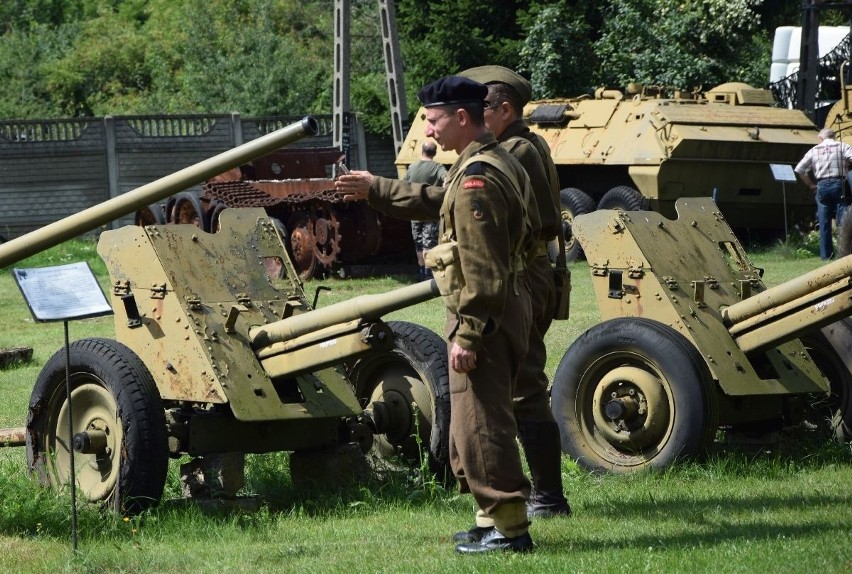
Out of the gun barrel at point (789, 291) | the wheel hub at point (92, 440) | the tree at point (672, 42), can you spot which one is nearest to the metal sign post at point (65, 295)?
the wheel hub at point (92, 440)

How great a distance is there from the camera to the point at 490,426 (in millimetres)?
5270

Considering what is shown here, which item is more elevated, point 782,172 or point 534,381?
point 782,172

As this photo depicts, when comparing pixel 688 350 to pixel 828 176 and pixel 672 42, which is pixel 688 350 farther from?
pixel 672 42

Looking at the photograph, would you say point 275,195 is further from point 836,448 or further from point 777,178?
point 836,448

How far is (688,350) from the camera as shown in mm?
7000

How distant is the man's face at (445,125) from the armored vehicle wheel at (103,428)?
172 cm

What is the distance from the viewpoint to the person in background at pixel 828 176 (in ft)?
57.3

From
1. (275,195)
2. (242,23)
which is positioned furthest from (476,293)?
(242,23)

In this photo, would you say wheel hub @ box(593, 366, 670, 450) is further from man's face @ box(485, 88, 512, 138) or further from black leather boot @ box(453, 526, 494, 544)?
black leather boot @ box(453, 526, 494, 544)

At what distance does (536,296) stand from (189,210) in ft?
49.4

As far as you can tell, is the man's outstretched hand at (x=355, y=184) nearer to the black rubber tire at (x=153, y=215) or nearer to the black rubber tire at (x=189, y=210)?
the black rubber tire at (x=189, y=210)

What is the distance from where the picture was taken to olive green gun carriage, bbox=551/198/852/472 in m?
6.98

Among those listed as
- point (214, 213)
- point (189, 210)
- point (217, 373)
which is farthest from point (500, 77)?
point (189, 210)

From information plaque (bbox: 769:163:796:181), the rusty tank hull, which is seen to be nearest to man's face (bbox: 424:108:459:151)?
the rusty tank hull
